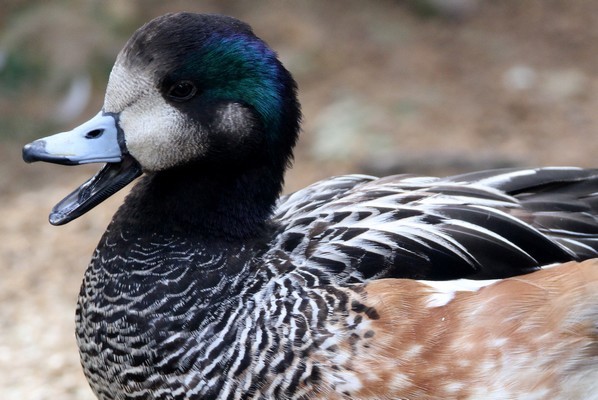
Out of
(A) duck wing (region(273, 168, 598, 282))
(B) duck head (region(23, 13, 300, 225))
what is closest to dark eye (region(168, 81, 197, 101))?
(B) duck head (region(23, 13, 300, 225))

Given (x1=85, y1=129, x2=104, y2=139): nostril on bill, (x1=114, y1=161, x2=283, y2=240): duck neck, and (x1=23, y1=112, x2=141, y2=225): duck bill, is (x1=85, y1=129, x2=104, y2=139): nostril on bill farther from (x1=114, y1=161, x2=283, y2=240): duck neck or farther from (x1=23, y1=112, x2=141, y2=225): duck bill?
(x1=114, y1=161, x2=283, y2=240): duck neck

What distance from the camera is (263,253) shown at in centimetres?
266

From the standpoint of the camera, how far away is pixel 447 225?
8.53ft

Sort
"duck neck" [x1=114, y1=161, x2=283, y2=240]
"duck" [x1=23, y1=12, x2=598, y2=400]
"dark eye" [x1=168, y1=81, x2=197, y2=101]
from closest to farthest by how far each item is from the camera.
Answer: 1. "duck" [x1=23, y1=12, x2=598, y2=400]
2. "dark eye" [x1=168, y1=81, x2=197, y2=101]
3. "duck neck" [x1=114, y1=161, x2=283, y2=240]

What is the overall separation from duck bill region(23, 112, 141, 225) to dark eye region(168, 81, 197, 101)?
0.17 m

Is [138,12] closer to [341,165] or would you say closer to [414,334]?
[341,165]

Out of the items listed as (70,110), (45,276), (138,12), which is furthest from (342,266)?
(138,12)

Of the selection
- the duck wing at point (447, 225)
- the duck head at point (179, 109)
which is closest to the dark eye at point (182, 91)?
the duck head at point (179, 109)

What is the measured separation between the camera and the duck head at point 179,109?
246 cm

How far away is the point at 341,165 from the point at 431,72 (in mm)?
1445

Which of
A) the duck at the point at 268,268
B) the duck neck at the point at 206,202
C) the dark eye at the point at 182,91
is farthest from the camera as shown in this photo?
the duck neck at the point at 206,202

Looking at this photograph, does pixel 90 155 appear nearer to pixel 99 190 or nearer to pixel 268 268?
pixel 99 190

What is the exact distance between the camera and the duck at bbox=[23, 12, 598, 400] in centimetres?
238

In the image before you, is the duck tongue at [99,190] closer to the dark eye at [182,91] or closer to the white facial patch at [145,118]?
the white facial patch at [145,118]
